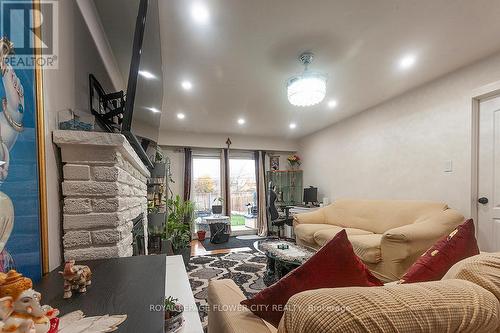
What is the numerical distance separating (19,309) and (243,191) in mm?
5522

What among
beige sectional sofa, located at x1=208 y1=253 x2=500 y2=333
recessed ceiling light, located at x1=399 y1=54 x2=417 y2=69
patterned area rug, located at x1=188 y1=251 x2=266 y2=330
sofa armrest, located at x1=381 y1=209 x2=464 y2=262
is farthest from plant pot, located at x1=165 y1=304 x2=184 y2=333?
recessed ceiling light, located at x1=399 y1=54 x2=417 y2=69

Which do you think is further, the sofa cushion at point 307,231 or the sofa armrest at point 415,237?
the sofa cushion at point 307,231

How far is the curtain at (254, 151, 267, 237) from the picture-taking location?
559 centimetres

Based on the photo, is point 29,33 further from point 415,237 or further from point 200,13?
point 415,237

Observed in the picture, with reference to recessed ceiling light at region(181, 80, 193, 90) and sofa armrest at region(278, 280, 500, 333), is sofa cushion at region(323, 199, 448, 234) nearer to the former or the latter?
sofa armrest at region(278, 280, 500, 333)

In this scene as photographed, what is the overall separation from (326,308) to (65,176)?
1.19 metres

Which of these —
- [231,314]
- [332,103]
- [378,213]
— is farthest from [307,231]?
[231,314]

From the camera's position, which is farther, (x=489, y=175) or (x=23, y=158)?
(x=489, y=175)

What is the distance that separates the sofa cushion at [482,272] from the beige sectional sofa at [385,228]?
4.23 ft

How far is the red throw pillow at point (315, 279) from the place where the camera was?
771 millimetres

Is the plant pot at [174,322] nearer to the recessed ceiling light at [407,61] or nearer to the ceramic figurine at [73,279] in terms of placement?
the ceramic figurine at [73,279]

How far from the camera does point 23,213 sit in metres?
0.73

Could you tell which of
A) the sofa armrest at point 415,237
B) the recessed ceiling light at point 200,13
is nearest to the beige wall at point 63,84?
the recessed ceiling light at point 200,13

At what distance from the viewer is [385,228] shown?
3.02 metres
